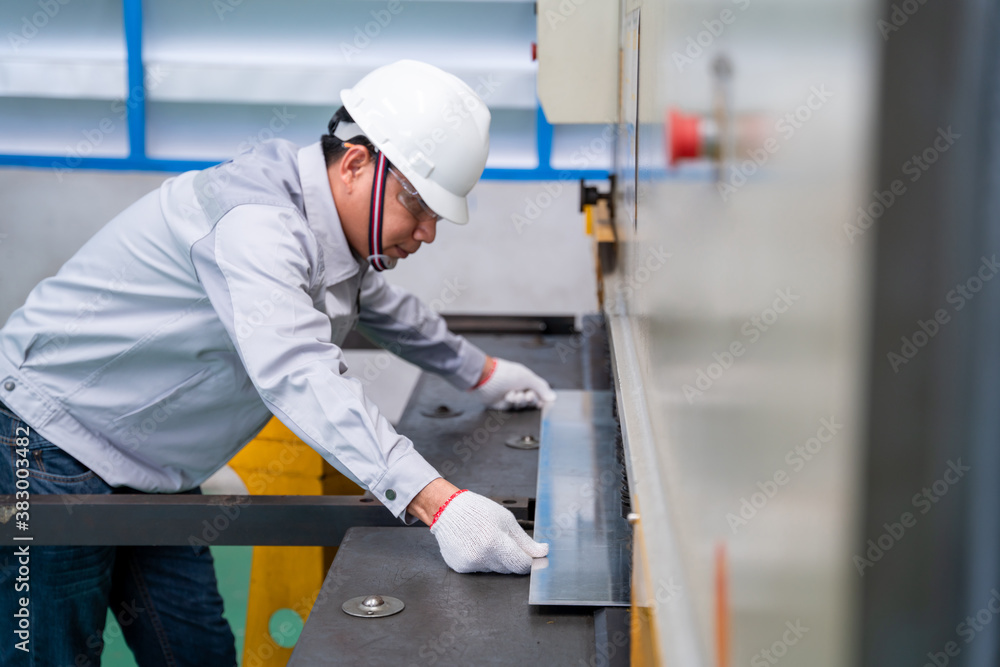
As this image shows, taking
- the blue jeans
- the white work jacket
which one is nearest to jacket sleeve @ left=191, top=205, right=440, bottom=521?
the white work jacket

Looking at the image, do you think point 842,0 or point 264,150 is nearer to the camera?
Result: point 842,0

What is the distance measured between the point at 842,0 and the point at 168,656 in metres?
1.91

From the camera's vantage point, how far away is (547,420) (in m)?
1.87

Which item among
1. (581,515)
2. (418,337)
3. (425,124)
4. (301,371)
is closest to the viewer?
(301,371)

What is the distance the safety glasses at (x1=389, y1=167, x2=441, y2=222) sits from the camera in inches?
60.3

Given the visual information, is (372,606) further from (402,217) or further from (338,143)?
(338,143)

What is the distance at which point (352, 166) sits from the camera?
1.55 meters

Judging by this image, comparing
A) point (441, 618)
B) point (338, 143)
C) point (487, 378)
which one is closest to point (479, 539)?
point (441, 618)

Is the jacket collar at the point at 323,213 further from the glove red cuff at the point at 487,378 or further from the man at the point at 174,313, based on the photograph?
the glove red cuff at the point at 487,378

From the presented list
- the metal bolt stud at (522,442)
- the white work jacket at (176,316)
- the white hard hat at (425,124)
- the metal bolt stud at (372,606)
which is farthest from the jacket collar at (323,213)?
the metal bolt stud at (372,606)

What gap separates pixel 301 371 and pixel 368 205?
17.3 inches

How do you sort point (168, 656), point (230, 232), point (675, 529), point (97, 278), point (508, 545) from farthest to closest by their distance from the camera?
1. point (168, 656)
2. point (97, 278)
3. point (230, 232)
4. point (508, 545)
5. point (675, 529)

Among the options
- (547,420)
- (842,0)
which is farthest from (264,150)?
(842,0)

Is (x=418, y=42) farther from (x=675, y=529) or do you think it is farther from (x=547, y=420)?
(x=675, y=529)
